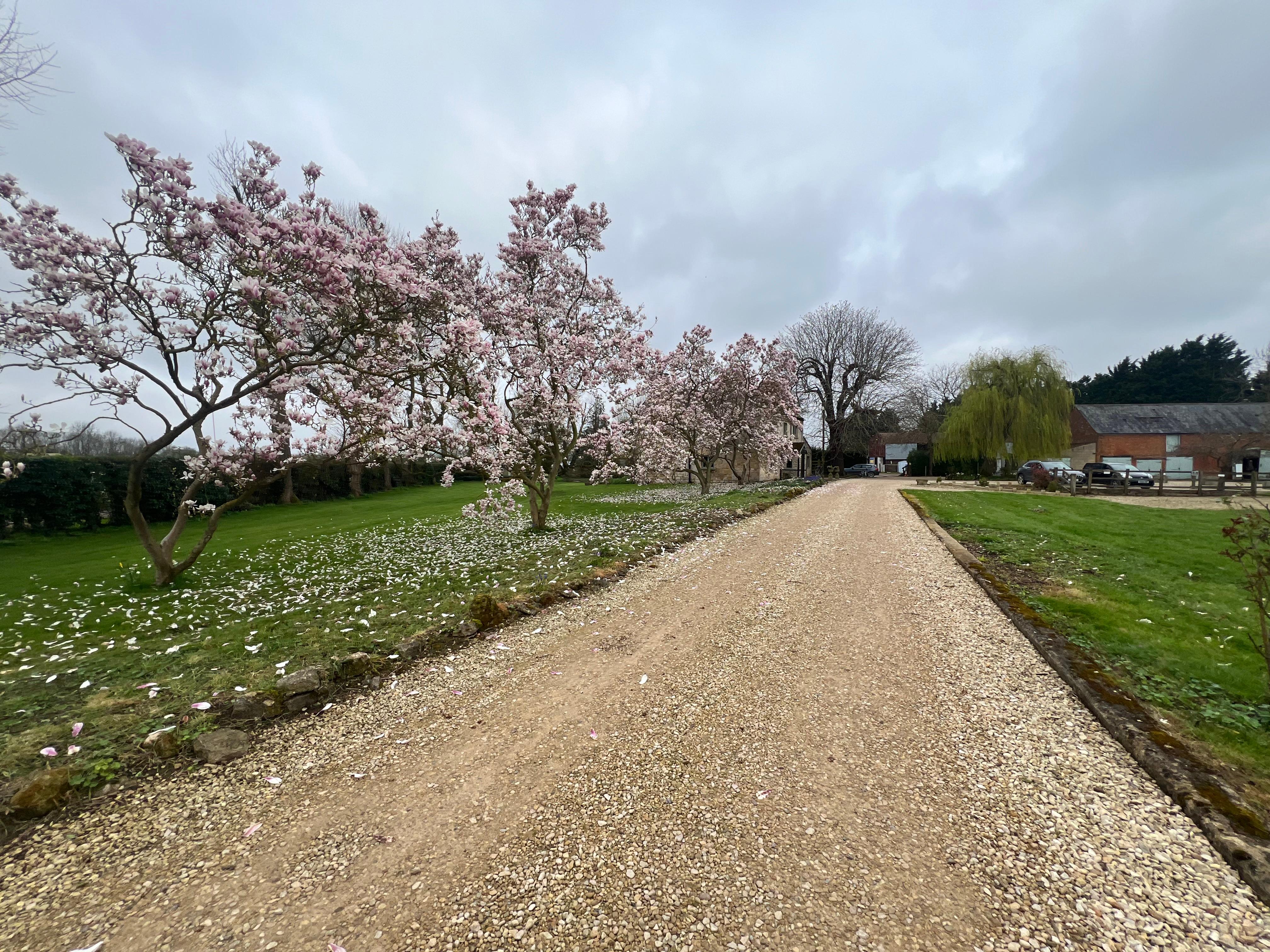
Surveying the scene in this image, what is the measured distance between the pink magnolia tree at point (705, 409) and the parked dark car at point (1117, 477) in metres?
13.8

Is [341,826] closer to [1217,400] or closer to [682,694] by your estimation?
[682,694]

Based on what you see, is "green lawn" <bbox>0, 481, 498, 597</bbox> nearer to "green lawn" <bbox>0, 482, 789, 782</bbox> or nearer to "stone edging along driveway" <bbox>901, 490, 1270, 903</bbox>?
"green lawn" <bbox>0, 482, 789, 782</bbox>

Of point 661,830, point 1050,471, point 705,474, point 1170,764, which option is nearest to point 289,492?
point 705,474

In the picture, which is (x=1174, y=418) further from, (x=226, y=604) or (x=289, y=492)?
(x=289, y=492)

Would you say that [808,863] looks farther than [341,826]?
No

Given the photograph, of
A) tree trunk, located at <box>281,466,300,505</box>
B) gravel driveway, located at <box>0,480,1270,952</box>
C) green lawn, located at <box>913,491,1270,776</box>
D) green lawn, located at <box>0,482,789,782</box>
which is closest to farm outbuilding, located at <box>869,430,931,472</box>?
green lawn, located at <box>913,491,1270,776</box>

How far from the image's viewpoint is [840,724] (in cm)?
367

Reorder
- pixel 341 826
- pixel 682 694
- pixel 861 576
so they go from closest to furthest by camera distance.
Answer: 1. pixel 341 826
2. pixel 682 694
3. pixel 861 576

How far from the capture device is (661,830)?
2.67 m

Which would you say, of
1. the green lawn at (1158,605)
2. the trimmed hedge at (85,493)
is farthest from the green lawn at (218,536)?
the green lawn at (1158,605)

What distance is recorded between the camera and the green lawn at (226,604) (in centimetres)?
386

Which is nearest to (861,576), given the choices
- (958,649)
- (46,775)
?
(958,649)

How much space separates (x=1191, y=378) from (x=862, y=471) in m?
32.7

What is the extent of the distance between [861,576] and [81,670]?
903 cm
